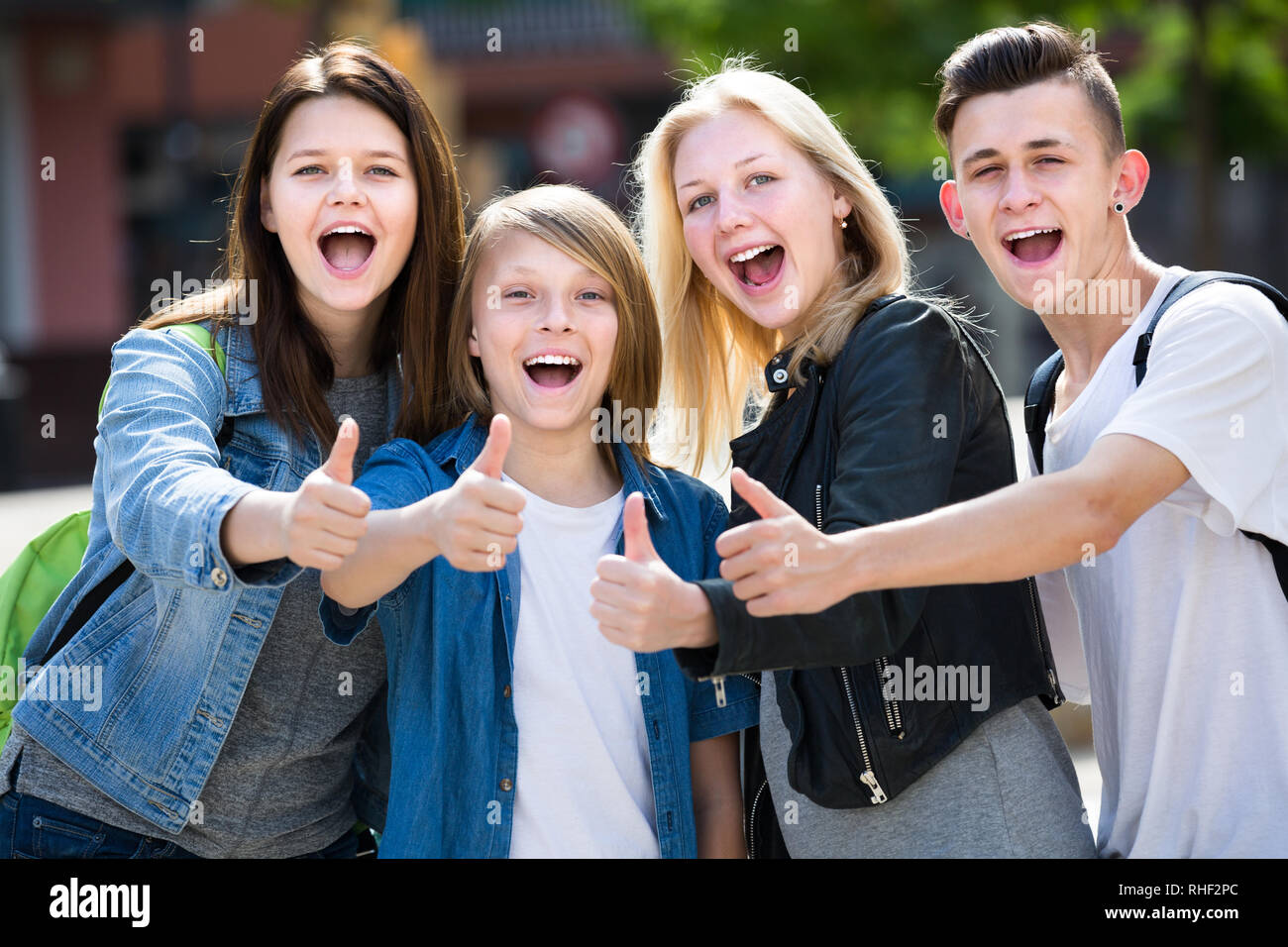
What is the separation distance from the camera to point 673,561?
8.83 feet

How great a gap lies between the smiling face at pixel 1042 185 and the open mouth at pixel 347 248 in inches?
46.5

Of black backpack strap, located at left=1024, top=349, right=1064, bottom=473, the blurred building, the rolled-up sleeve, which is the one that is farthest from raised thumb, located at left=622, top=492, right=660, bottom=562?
the blurred building

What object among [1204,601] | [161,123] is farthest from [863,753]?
[161,123]

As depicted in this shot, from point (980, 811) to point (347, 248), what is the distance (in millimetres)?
1591

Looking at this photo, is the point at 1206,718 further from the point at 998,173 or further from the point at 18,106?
the point at 18,106

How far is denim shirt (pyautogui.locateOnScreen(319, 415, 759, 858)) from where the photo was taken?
2418 millimetres

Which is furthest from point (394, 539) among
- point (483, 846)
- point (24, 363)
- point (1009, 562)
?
point (24, 363)

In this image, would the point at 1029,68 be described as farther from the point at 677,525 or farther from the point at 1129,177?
the point at 677,525

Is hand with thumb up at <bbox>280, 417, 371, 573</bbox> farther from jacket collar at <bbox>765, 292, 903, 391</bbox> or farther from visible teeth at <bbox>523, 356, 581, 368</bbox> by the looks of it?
jacket collar at <bbox>765, 292, 903, 391</bbox>

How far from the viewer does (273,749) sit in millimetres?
2611

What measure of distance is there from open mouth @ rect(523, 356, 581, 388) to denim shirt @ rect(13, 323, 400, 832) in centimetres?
44

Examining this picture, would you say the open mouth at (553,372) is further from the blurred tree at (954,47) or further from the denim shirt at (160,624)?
the blurred tree at (954,47)

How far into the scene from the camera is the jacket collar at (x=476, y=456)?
2615 mm

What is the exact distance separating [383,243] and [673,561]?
0.84m
